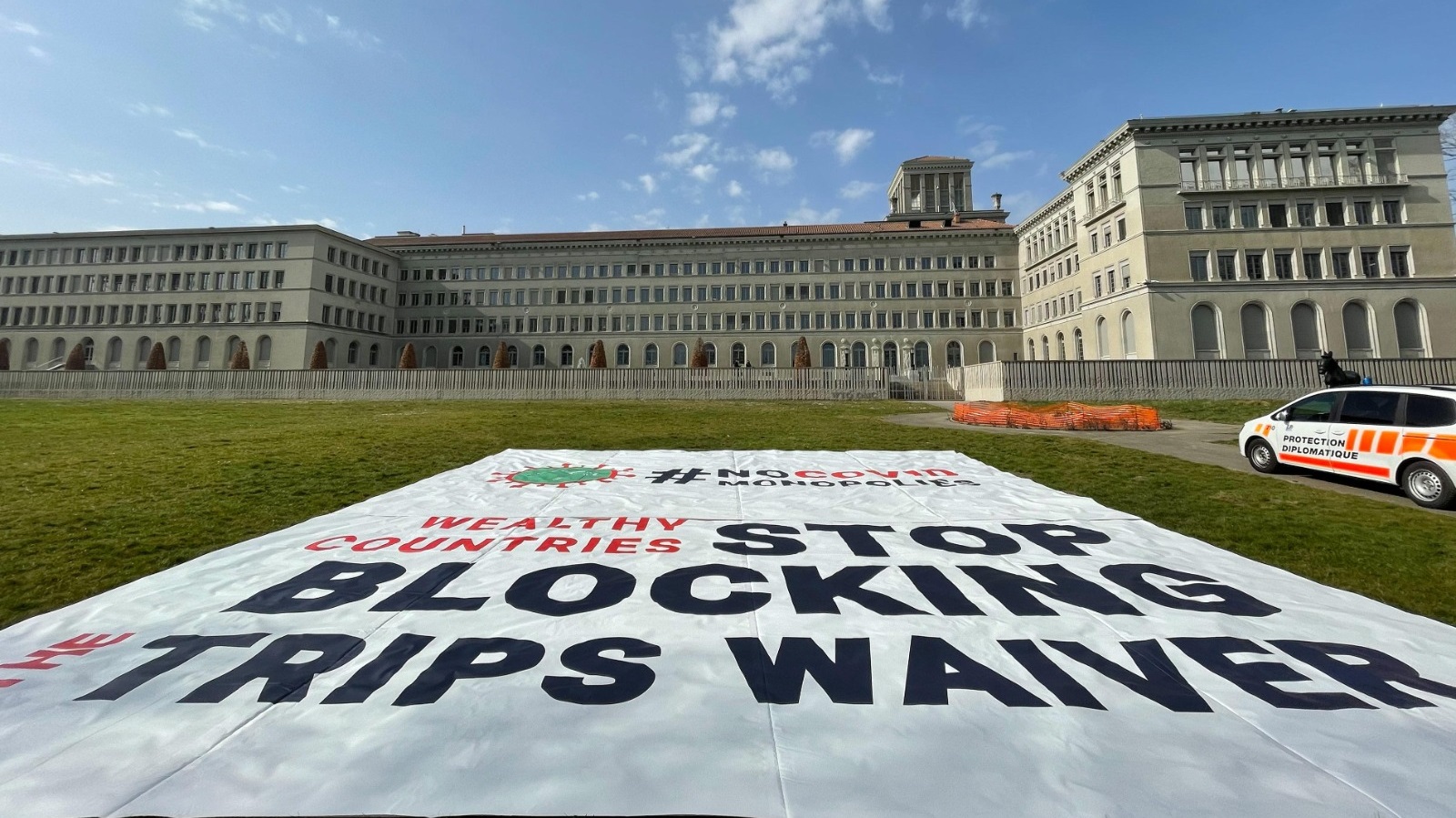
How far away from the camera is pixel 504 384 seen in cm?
3116

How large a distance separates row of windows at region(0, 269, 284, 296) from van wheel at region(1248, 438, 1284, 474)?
73.4 m

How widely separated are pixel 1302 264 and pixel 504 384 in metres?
54.0

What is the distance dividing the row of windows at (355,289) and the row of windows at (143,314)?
4872 mm

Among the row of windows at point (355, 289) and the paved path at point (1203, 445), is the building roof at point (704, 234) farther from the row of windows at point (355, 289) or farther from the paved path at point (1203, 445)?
the paved path at point (1203, 445)

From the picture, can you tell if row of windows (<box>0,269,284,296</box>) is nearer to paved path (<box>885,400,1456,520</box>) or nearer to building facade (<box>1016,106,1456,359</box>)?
paved path (<box>885,400,1456,520</box>)

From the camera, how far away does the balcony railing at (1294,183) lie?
124 ft

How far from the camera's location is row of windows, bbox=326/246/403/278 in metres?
58.3

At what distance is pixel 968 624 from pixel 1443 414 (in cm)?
779

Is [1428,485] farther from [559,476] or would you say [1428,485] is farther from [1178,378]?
[1178,378]

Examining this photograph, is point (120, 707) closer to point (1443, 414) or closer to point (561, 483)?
point (561, 483)

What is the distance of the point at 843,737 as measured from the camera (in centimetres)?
216

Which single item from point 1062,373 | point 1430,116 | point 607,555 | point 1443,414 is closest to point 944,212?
point 1430,116

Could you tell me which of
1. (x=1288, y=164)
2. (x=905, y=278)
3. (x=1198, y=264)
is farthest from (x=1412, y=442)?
(x=905, y=278)

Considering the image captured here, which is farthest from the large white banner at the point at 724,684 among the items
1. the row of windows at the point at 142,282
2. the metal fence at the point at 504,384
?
the row of windows at the point at 142,282
